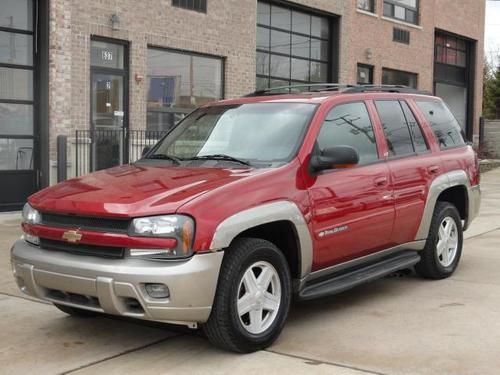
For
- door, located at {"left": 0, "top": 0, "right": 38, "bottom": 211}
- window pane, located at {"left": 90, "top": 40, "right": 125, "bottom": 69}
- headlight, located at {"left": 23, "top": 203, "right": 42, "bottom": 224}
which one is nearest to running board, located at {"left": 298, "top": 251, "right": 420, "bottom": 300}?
headlight, located at {"left": 23, "top": 203, "right": 42, "bottom": 224}

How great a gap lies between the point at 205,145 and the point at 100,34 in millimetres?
7574

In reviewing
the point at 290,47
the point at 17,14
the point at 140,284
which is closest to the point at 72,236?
the point at 140,284

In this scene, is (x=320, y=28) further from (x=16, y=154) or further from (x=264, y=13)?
(x=16, y=154)

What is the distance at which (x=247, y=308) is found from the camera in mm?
4539

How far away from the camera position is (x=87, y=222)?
4.48 metres

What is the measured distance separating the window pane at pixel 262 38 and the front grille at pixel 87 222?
39.8ft

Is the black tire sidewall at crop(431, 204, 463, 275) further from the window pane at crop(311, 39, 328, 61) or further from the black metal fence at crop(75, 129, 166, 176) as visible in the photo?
the window pane at crop(311, 39, 328, 61)

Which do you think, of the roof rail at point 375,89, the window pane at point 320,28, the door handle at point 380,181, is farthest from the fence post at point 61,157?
the window pane at point 320,28

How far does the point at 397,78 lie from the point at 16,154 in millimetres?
Result: 13188

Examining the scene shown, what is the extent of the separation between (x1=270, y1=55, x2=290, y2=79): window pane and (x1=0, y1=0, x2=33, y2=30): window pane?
6593mm

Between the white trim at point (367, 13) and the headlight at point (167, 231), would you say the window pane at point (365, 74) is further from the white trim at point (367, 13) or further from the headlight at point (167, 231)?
the headlight at point (167, 231)

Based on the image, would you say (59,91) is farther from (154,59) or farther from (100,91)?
(154,59)

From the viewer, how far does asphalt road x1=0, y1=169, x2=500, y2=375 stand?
4.35 meters

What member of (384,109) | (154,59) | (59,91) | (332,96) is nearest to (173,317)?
(332,96)
